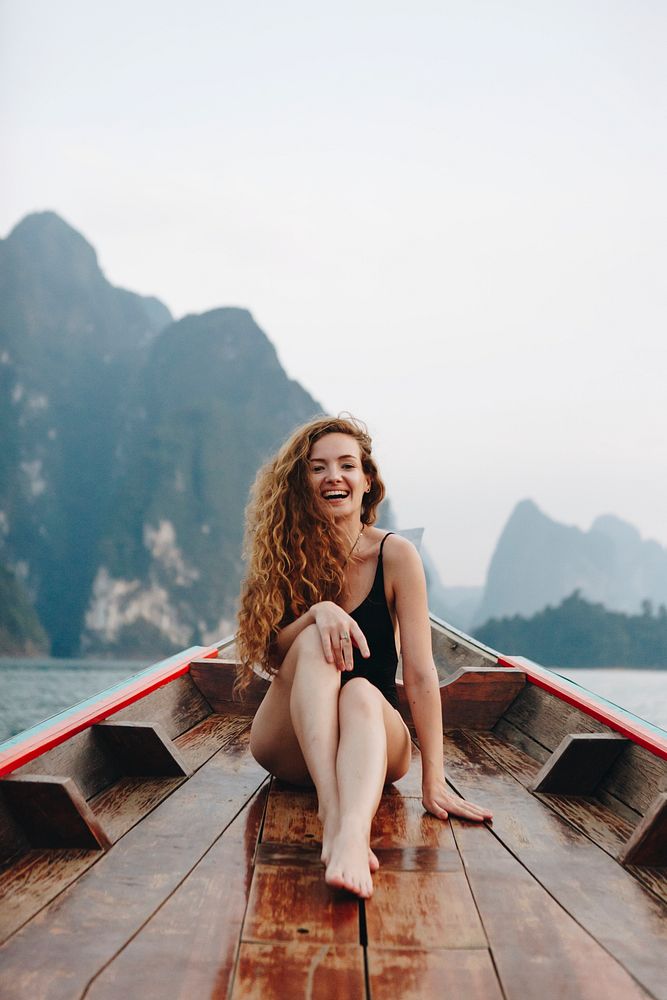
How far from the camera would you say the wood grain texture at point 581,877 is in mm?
1260

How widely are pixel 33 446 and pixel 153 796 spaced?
80.7 meters

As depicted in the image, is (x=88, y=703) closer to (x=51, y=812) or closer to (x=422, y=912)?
(x=51, y=812)

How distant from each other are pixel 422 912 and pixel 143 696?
55.1 inches

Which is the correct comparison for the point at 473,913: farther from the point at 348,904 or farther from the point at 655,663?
the point at 655,663

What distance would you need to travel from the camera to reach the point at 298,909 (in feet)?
4.38

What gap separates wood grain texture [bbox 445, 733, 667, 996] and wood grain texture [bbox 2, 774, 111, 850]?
89 centimetres

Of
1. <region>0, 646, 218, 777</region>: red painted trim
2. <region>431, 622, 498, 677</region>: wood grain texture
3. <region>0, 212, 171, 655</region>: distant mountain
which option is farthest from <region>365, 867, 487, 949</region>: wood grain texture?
<region>0, 212, 171, 655</region>: distant mountain

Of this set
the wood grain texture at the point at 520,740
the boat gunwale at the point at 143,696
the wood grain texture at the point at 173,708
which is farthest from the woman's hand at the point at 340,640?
the wood grain texture at the point at 520,740

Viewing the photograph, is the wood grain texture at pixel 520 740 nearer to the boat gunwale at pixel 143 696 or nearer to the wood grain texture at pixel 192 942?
the boat gunwale at pixel 143 696

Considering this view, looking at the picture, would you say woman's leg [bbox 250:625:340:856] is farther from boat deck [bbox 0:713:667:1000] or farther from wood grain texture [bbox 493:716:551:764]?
wood grain texture [bbox 493:716:551:764]

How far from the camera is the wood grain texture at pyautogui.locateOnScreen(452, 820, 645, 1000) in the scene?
1.12 meters

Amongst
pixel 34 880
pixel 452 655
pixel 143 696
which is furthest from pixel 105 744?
pixel 452 655

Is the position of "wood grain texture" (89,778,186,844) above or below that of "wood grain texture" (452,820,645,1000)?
below

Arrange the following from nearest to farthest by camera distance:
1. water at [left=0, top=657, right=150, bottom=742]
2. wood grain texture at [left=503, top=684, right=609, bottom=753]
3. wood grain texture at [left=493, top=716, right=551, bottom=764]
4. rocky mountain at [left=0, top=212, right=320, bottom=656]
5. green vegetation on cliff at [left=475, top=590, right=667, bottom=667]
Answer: wood grain texture at [left=503, top=684, right=609, bottom=753] → wood grain texture at [left=493, top=716, right=551, bottom=764] → water at [left=0, top=657, right=150, bottom=742] → green vegetation on cliff at [left=475, top=590, right=667, bottom=667] → rocky mountain at [left=0, top=212, right=320, bottom=656]
